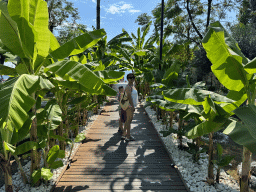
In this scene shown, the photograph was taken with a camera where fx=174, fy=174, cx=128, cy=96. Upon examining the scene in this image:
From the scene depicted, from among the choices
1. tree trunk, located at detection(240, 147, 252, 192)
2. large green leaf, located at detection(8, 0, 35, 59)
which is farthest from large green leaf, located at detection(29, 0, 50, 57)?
tree trunk, located at detection(240, 147, 252, 192)

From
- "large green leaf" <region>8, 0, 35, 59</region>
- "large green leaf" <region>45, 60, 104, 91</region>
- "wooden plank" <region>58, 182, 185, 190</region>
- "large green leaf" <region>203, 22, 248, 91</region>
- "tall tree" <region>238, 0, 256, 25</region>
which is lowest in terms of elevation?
"wooden plank" <region>58, 182, 185, 190</region>

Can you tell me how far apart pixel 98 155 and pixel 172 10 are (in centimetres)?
1199

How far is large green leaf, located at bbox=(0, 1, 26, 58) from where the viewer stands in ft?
7.18

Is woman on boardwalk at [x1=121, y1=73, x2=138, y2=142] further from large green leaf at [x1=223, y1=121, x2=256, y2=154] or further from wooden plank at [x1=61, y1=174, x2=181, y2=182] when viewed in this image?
large green leaf at [x1=223, y1=121, x2=256, y2=154]

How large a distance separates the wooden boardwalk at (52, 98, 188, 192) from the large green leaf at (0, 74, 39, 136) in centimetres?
195

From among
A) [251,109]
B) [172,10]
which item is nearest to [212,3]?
[172,10]

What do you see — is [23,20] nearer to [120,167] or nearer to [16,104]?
[16,104]

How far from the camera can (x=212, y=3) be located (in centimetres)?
1152

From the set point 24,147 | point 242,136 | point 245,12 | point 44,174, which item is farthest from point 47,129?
point 245,12

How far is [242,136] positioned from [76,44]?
102 inches

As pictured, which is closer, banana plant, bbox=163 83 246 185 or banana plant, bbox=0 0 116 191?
banana plant, bbox=0 0 116 191

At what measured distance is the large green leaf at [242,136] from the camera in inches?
72.5

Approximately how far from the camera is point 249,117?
6.17ft

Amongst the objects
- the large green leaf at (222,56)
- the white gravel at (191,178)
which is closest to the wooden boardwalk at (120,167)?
the white gravel at (191,178)
